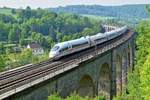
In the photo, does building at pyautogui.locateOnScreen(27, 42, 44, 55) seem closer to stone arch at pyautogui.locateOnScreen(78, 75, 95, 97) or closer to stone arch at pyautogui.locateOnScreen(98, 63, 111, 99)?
stone arch at pyautogui.locateOnScreen(98, 63, 111, 99)

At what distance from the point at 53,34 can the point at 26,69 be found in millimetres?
153633

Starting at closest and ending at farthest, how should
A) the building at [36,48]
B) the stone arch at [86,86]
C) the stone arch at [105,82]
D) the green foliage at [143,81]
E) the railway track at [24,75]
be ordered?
the green foliage at [143,81], the railway track at [24,75], the stone arch at [86,86], the stone arch at [105,82], the building at [36,48]

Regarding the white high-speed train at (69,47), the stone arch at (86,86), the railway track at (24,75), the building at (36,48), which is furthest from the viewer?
the building at (36,48)

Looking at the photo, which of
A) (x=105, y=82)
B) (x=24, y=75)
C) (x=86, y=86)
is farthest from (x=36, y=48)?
(x=24, y=75)

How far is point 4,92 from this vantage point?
27.6 meters

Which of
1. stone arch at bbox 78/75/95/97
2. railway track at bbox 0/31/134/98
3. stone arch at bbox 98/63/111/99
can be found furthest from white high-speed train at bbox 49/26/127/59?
stone arch at bbox 98/63/111/99

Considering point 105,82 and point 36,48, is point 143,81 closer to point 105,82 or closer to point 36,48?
point 105,82

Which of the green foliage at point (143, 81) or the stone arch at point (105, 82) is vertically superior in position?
the green foliage at point (143, 81)

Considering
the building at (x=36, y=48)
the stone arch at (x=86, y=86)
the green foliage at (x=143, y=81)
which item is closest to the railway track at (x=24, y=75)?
the stone arch at (x=86, y=86)

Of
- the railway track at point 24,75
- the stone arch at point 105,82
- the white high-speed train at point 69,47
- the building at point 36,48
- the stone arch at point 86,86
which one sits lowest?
the building at point 36,48

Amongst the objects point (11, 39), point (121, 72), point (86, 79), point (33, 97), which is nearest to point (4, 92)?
point (33, 97)

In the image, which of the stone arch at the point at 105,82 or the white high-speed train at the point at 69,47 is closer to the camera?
the white high-speed train at the point at 69,47

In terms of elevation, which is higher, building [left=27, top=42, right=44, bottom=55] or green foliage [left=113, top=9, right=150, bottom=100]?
green foliage [left=113, top=9, right=150, bottom=100]

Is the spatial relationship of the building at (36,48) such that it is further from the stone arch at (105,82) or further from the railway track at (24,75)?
the railway track at (24,75)
